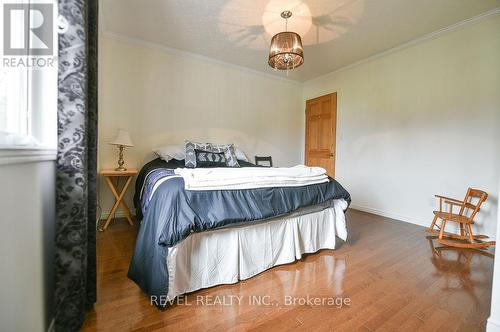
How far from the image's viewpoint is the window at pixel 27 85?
775 millimetres

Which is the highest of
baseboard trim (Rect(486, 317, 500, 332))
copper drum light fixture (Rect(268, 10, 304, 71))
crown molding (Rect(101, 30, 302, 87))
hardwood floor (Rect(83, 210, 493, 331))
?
crown molding (Rect(101, 30, 302, 87))

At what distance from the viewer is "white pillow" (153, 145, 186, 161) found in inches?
118

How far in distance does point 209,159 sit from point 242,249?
1.56 meters

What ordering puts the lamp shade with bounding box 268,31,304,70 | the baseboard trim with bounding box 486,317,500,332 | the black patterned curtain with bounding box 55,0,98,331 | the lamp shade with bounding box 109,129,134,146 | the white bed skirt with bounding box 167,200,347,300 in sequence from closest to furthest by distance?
the black patterned curtain with bounding box 55,0,98,331 < the baseboard trim with bounding box 486,317,500,332 < the white bed skirt with bounding box 167,200,347,300 < the lamp shade with bounding box 268,31,304,70 < the lamp shade with bounding box 109,129,134,146

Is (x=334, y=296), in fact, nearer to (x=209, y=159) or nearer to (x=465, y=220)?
(x=465, y=220)

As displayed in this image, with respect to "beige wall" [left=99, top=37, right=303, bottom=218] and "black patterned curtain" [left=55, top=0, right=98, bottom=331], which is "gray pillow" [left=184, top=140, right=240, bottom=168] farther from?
"black patterned curtain" [left=55, top=0, right=98, bottom=331]

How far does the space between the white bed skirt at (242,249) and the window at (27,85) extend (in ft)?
2.78

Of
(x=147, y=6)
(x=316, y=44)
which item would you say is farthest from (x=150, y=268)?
(x=316, y=44)

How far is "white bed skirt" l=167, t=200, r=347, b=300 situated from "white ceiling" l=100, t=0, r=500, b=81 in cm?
219

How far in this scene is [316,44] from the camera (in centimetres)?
315

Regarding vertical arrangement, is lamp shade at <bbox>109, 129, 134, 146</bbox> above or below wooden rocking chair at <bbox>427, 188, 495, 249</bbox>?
above

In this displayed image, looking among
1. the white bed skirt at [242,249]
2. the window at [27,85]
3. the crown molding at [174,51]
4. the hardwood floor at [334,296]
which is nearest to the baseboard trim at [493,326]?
the hardwood floor at [334,296]

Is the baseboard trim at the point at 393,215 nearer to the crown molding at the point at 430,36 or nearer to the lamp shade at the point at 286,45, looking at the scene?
the crown molding at the point at 430,36

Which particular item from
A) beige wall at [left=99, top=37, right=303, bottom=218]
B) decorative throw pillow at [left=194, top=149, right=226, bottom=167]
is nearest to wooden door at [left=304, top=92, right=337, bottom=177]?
beige wall at [left=99, top=37, right=303, bottom=218]
